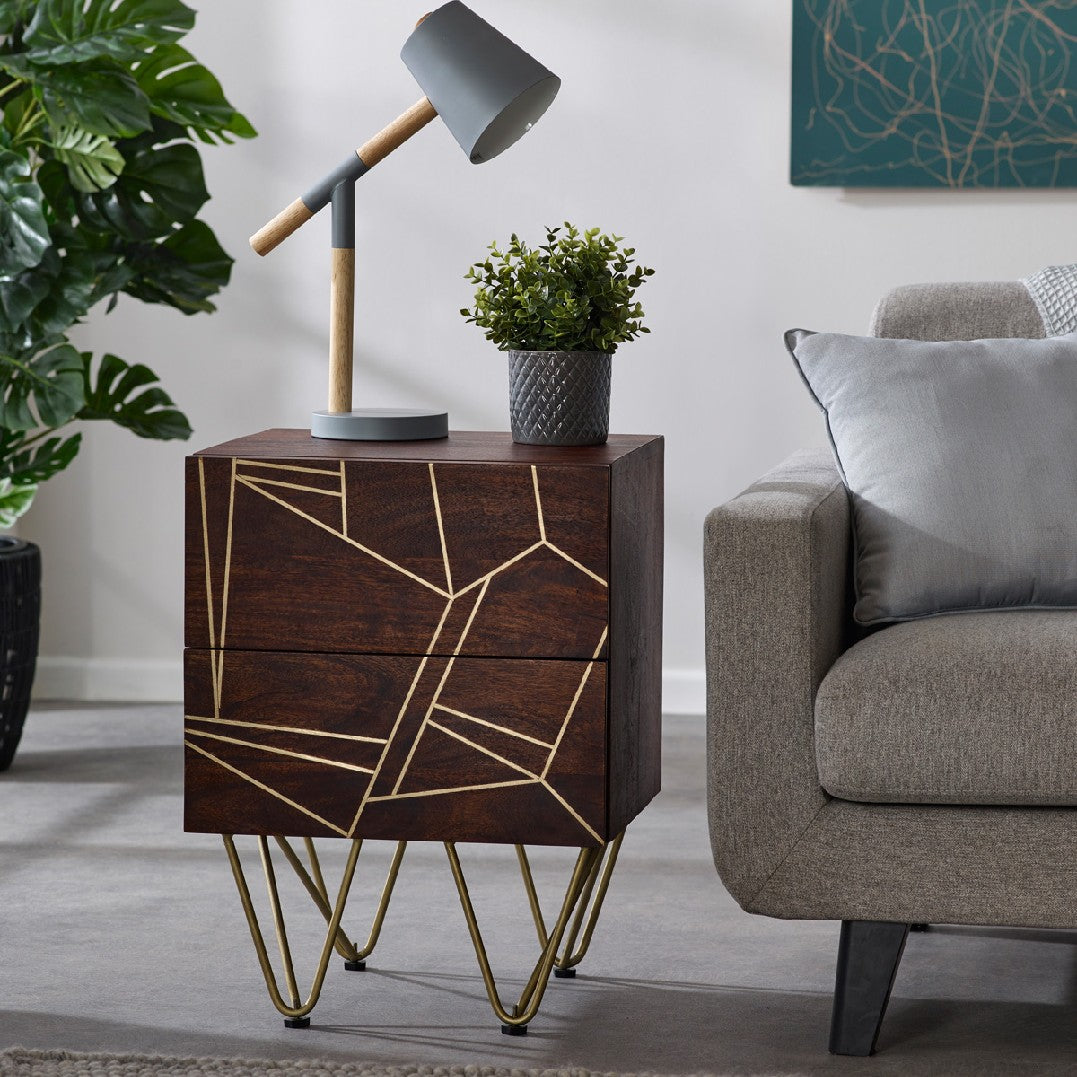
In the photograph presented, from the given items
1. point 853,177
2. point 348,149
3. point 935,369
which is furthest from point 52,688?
point 935,369

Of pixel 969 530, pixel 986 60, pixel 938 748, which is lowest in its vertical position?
pixel 938 748

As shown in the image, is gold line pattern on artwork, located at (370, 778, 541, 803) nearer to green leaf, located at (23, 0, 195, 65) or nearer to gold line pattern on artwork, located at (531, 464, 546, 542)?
gold line pattern on artwork, located at (531, 464, 546, 542)

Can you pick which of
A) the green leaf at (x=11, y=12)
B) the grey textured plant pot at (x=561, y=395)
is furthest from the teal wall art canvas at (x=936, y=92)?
the grey textured plant pot at (x=561, y=395)

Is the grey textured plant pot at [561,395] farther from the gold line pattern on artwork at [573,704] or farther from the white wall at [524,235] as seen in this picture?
the white wall at [524,235]

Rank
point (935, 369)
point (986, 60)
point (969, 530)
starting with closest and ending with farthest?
point (969, 530) < point (935, 369) < point (986, 60)

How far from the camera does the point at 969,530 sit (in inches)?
71.5

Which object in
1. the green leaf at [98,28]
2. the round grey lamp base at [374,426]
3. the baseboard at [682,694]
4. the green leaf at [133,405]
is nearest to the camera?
the round grey lamp base at [374,426]

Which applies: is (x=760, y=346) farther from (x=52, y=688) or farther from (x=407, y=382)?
(x=52, y=688)

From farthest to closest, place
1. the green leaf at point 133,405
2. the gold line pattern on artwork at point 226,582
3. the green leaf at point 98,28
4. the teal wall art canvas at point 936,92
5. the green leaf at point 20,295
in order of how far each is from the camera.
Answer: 1. the teal wall art canvas at point 936,92
2. the green leaf at point 133,405
3. the green leaf at point 20,295
4. the green leaf at point 98,28
5. the gold line pattern on artwork at point 226,582

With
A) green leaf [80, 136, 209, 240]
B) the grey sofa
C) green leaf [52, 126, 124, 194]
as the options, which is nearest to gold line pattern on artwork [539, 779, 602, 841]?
the grey sofa

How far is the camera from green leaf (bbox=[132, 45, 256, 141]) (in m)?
2.93

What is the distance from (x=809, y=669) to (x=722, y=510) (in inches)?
7.2

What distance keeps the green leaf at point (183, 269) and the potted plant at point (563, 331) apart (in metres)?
1.41

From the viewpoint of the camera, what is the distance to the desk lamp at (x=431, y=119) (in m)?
1.68
